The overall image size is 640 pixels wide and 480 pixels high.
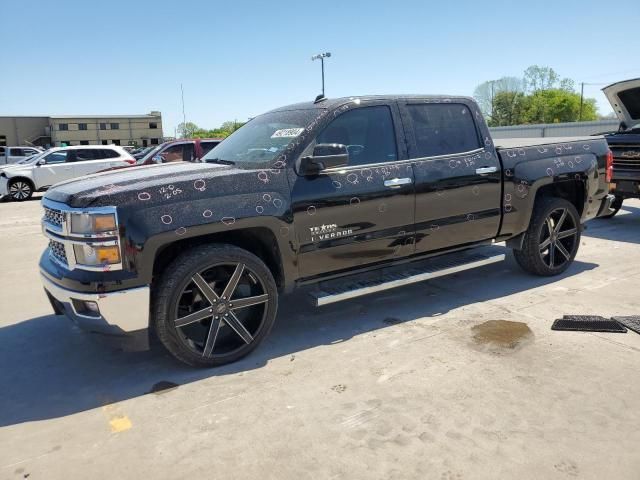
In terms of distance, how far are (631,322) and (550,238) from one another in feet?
4.93

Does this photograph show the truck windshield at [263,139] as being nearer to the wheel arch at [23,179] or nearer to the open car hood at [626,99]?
the open car hood at [626,99]

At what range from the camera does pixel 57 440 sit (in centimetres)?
292

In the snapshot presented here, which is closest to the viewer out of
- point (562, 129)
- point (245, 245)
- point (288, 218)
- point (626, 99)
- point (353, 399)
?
point (353, 399)

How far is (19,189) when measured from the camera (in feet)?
54.9

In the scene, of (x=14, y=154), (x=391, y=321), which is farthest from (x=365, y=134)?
(x=14, y=154)

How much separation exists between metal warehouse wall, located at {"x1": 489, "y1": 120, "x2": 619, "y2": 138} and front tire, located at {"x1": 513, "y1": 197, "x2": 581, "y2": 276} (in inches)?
922

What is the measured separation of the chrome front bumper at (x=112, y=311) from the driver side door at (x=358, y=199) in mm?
1237

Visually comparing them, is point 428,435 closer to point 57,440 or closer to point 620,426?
point 620,426

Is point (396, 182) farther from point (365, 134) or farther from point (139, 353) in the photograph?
point (139, 353)

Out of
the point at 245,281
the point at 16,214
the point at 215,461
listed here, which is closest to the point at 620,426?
the point at 215,461

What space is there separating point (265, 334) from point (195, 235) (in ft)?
3.23

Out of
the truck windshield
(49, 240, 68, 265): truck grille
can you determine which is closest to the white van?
the truck windshield

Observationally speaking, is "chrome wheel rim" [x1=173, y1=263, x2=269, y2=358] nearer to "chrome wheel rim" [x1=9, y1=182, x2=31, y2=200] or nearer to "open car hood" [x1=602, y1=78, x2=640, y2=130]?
"open car hood" [x1=602, y1=78, x2=640, y2=130]

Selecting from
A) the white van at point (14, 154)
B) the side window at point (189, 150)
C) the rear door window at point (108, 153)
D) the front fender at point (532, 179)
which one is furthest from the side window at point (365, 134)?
the white van at point (14, 154)
